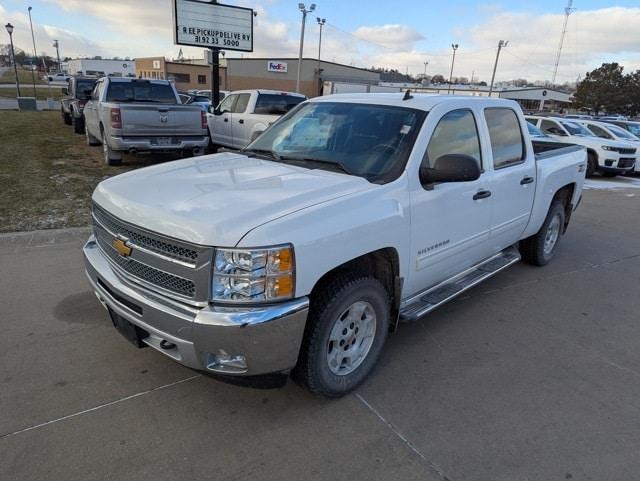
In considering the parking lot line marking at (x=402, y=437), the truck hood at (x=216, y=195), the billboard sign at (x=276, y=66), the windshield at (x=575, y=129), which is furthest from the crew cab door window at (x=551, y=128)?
the billboard sign at (x=276, y=66)

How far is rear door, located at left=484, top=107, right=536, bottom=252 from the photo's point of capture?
423 centimetres

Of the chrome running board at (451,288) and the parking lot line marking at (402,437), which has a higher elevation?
the chrome running board at (451,288)

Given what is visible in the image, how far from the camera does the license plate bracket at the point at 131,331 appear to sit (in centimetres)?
277

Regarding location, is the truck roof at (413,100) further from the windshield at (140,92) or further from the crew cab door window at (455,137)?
the windshield at (140,92)

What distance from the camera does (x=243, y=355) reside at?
2.42 metres

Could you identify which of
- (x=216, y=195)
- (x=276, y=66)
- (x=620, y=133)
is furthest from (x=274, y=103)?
(x=276, y=66)

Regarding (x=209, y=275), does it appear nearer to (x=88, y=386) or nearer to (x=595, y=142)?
(x=88, y=386)

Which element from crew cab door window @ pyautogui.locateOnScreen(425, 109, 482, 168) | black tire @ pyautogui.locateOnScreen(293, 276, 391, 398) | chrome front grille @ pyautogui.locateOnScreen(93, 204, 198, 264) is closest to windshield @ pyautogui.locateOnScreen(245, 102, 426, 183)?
crew cab door window @ pyautogui.locateOnScreen(425, 109, 482, 168)

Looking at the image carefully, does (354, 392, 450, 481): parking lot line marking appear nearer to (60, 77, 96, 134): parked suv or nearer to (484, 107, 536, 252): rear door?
(484, 107, 536, 252): rear door

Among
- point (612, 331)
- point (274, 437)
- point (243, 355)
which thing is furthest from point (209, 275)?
point (612, 331)

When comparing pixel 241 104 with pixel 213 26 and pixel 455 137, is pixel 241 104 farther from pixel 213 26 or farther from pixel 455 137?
pixel 455 137

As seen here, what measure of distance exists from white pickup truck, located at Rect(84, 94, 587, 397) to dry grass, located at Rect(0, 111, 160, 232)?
364 cm

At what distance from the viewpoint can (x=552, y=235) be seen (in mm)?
5906

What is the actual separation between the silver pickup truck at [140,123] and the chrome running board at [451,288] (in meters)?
7.26
